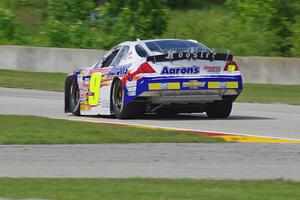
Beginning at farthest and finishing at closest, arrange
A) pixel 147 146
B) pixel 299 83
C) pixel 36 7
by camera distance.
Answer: pixel 36 7, pixel 299 83, pixel 147 146

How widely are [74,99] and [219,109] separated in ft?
10.0

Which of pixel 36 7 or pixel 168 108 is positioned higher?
pixel 168 108

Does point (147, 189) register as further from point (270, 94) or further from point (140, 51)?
point (270, 94)

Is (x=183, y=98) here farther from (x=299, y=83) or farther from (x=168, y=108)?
(x=299, y=83)

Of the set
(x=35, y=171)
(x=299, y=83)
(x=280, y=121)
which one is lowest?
(x=299, y=83)

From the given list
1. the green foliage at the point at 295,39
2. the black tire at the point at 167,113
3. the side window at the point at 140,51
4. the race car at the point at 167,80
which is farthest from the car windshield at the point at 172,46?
the green foliage at the point at 295,39

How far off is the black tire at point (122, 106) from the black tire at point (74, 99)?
5.65ft

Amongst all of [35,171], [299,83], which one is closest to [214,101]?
[35,171]

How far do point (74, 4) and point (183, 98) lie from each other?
21129 mm

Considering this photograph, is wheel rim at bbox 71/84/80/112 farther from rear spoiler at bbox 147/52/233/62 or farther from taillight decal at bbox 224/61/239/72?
taillight decal at bbox 224/61/239/72

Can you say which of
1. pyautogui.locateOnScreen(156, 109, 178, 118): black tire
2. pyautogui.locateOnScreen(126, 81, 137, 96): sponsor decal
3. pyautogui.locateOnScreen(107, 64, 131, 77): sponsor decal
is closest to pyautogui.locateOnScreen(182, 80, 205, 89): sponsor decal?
pyautogui.locateOnScreen(126, 81, 137, 96): sponsor decal

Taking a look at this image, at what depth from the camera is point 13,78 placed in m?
28.1

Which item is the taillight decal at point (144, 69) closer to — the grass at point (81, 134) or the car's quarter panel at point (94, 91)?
the car's quarter panel at point (94, 91)

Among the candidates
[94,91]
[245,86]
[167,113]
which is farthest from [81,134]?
[245,86]
